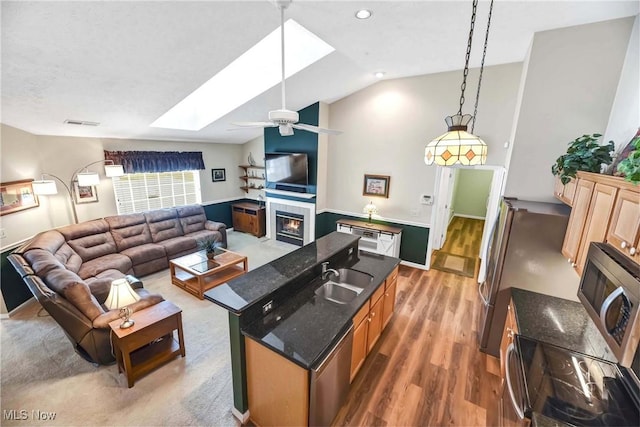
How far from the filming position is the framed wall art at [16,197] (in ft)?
11.3

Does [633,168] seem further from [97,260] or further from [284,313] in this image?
[97,260]

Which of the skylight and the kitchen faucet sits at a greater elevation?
the skylight

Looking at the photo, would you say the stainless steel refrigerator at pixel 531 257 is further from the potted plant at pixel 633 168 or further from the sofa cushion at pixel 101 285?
the sofa cushion at pixel 101 285

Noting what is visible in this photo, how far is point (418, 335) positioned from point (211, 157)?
5986mm

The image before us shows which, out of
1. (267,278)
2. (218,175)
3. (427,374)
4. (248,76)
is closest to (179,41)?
(248,76)

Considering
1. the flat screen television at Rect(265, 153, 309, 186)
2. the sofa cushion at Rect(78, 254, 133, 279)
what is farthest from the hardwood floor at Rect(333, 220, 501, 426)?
the sofa cushion at Rect(78, 254, 133, 279)

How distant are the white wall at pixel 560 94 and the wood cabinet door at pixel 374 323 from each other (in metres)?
2.15

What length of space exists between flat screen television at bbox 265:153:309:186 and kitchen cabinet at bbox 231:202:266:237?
1009 millimetres

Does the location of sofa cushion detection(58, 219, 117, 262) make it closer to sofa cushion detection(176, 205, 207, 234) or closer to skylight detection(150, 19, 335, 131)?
sofa cushion detection(176, 205, 207, 234)

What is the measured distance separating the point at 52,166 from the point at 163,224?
187 centimetres

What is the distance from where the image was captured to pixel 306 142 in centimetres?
546

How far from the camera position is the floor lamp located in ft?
12.1

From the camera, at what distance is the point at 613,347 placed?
1.17 meters

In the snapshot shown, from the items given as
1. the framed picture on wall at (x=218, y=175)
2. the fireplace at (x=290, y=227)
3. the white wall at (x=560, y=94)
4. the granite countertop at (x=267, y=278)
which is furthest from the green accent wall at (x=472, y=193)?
the framed picture on wall at (x=218, y=175)
